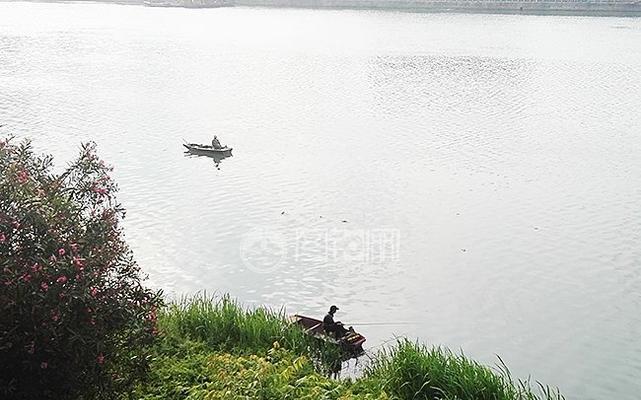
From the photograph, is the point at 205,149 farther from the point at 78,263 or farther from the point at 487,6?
the point at 487,6

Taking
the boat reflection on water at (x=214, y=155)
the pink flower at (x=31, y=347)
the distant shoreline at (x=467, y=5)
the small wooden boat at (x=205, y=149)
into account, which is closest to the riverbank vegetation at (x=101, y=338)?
the pink flower at (x=31, y=347)

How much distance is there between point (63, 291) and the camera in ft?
13.2

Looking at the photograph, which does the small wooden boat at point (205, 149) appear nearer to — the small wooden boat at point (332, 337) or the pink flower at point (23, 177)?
the small wooden boat at point (332, 337)

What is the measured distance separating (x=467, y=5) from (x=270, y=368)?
60.1 meters

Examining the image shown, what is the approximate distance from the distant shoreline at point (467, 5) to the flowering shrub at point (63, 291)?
190ft

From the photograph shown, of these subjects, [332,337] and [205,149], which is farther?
[205,149]

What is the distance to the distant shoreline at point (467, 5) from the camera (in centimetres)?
5669

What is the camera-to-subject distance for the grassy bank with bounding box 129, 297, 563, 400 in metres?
4.82

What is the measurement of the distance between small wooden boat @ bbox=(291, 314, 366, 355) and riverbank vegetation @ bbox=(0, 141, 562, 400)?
660 mm

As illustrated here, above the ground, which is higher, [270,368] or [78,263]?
[78,263]

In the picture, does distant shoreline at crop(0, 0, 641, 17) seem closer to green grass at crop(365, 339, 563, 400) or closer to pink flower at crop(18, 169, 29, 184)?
green grass at crop(365, 339, 563, 400)

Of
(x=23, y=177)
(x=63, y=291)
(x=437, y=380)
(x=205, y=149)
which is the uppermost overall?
(x=205, y=149)

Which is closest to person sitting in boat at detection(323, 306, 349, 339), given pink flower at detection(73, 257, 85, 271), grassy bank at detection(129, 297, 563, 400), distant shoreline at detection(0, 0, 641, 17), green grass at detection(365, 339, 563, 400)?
grassy bank at detection(129, 297, 563, 400)

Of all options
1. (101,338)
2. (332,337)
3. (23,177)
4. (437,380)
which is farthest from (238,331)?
(23,177)
